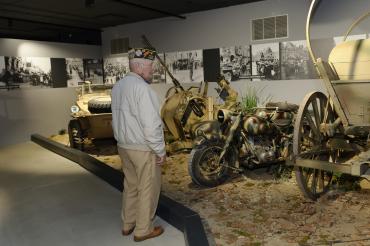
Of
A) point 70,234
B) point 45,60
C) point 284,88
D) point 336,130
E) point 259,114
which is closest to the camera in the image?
point 70,234

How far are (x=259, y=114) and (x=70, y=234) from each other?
3112mm

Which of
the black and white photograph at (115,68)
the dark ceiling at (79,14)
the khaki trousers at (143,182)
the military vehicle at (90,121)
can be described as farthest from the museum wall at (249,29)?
the khaki trousers at (143,182)

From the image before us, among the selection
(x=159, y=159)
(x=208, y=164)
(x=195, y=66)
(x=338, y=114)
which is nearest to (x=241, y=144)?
(x=208, y=164)

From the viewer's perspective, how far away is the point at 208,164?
554cm

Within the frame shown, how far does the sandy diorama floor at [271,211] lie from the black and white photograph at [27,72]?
564cm

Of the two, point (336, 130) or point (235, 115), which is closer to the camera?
point (336, 130)

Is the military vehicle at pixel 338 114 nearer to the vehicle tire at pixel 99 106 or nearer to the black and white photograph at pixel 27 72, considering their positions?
the vehicle tire at pixel 99 106

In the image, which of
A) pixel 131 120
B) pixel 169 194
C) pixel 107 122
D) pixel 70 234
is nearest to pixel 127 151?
pixel 131 120

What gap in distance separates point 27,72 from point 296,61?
21.7 feet

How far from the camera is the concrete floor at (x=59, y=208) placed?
384 centimetres

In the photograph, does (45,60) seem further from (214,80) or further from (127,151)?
(127,151)

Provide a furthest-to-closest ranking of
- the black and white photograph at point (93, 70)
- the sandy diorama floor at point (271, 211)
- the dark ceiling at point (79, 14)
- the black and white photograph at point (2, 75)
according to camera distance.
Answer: the black and white photograph at point (93, 70), the black and white photograph at point (2, 75), the dark ceiling at point (79, 14), the sandy diorama floor at point (271, 211)

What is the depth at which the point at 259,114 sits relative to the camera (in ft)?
18.8

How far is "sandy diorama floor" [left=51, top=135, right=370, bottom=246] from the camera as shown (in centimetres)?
383
